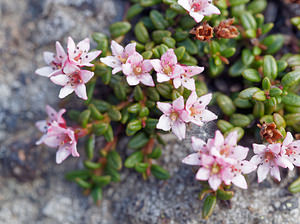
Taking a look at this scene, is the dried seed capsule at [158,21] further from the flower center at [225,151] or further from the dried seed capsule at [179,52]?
the flower center at [225,151]

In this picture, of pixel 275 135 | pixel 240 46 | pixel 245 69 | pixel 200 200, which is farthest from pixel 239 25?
pixel 200 200

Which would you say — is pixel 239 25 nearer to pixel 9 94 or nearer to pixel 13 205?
pixel 9 94

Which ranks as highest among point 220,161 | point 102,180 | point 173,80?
point 173,80

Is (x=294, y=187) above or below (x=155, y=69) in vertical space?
below

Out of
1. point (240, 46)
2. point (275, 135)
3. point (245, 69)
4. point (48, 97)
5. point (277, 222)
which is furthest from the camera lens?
point (48, 97)

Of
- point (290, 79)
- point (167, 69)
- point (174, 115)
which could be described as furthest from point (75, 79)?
point (290, 79)

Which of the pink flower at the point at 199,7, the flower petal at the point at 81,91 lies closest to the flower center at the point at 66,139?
the flower petal at the point at 81,91

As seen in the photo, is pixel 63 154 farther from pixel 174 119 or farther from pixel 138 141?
pixel 174 119
